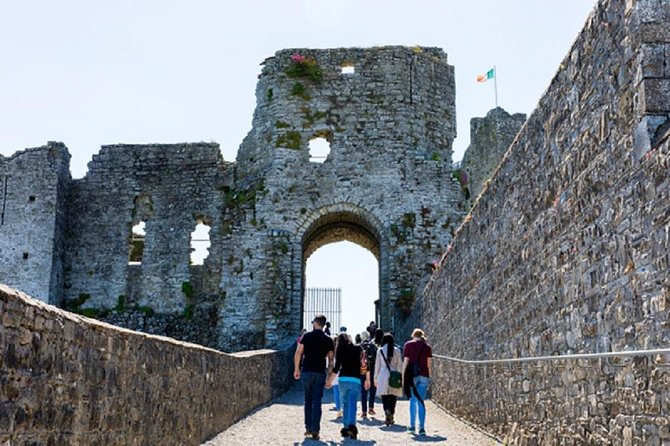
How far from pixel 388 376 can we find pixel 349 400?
1454 millimetres

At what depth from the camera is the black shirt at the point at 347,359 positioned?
9578mm

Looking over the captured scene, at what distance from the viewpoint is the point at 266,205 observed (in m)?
22.5

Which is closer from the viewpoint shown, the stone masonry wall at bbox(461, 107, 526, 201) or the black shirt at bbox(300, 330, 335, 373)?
the black shirt at bbox(300, 330, 335, 373)

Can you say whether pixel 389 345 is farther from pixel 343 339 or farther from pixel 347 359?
pixel 347 359

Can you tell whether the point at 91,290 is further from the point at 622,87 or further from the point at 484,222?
the point at 622,87

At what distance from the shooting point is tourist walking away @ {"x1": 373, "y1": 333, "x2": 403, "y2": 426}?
10578 mm

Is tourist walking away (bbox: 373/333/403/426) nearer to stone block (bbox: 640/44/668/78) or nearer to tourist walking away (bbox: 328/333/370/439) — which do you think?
tourist walking away (bbox: 328/333/370/439)

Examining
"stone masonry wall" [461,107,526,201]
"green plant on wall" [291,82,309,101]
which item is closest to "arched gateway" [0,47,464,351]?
"green plant on wall" [291,82,309,101]

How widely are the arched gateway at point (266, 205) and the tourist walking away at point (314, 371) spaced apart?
11.5 meters

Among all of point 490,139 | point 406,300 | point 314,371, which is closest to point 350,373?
point 314,371

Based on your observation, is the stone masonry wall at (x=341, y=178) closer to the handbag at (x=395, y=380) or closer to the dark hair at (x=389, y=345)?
the dark hair at (x=389, y=345)

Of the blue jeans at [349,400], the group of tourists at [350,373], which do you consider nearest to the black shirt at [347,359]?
the group of tourists at [350,373]

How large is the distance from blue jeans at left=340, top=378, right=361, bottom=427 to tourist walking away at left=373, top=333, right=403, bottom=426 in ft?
3.79

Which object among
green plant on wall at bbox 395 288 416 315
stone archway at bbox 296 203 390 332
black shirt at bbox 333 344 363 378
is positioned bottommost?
black shirt at bbox 333 344 363 378
